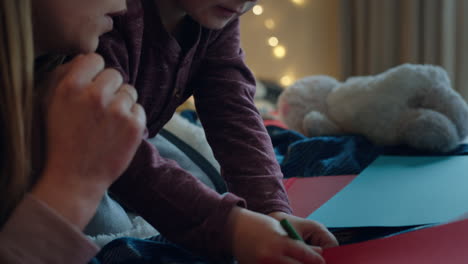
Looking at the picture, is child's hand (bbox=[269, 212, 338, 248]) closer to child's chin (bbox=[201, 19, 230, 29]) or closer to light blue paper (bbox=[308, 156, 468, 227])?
light blue paper (bbox=[308, 156, 468, 227])

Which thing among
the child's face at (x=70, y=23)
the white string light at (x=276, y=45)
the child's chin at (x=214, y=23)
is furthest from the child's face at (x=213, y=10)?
the white string light at (x=276, y=45)

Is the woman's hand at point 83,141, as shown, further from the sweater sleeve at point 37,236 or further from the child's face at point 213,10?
the child's face at point 213,10

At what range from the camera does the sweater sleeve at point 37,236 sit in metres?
0.40

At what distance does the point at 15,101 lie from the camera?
413 millimetres

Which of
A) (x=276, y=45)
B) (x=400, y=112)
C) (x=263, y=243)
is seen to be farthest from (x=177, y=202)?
(x=276, y=45)

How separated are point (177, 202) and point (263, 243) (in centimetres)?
11

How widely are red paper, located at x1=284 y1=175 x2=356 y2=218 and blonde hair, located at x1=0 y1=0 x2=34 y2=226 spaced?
1.42 ft

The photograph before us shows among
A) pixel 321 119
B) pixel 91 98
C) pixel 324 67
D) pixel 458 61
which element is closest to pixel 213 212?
pixel 91 98

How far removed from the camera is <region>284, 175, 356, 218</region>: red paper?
782 millimetres

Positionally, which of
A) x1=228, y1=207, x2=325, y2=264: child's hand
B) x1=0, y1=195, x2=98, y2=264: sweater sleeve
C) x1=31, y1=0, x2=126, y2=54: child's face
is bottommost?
x1=228, y1=207, x2=325, y2=264: child's hand

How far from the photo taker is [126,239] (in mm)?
570

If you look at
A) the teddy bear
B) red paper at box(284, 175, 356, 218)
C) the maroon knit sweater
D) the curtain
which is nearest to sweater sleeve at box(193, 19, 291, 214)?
the maroon knit sweater

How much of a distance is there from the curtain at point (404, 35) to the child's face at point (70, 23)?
1.80 metres

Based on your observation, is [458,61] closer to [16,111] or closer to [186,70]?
[186,70]
